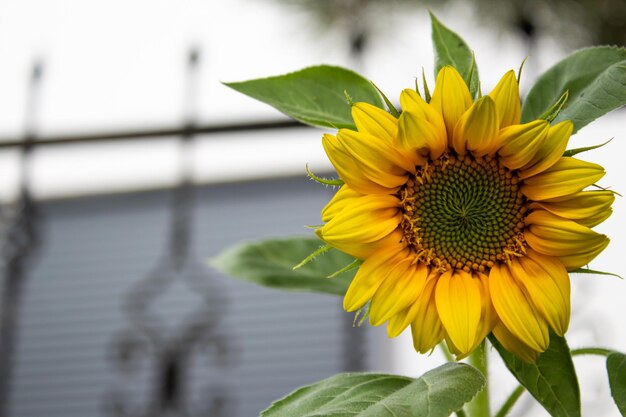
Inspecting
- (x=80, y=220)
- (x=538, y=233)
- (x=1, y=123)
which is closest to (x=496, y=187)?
(x=538, y=233)

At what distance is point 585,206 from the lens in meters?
0.38

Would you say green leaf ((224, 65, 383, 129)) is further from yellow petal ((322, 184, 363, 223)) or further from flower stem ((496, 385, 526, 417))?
flower stem ((496, 385, 526, 417))

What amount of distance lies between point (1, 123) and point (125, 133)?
1.04 m

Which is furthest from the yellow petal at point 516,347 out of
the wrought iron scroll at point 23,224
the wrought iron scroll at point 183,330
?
the wrought iron scroll at point 23,224

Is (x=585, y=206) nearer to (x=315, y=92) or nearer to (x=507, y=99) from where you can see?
(x=507, y=99)

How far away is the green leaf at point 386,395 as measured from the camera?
A: 1.18ft

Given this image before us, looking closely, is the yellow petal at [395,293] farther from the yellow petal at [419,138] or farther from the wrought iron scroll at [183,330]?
the wrought iron scroll at [183,330]

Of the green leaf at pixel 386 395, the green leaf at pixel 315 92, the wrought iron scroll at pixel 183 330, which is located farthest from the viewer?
the wrought iron scroll at pixel 183 330

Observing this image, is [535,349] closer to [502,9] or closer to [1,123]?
[502,9]

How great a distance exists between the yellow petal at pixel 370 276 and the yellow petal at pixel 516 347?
0.06 metres

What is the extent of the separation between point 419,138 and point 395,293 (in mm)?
77

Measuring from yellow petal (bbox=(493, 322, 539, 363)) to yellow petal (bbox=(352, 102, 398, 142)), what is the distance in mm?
111

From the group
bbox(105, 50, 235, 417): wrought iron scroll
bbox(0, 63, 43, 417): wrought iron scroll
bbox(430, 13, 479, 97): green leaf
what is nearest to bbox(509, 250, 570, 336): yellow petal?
bbox(430, 13, 479, 97): green leaf

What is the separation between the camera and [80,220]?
294 centimetres
